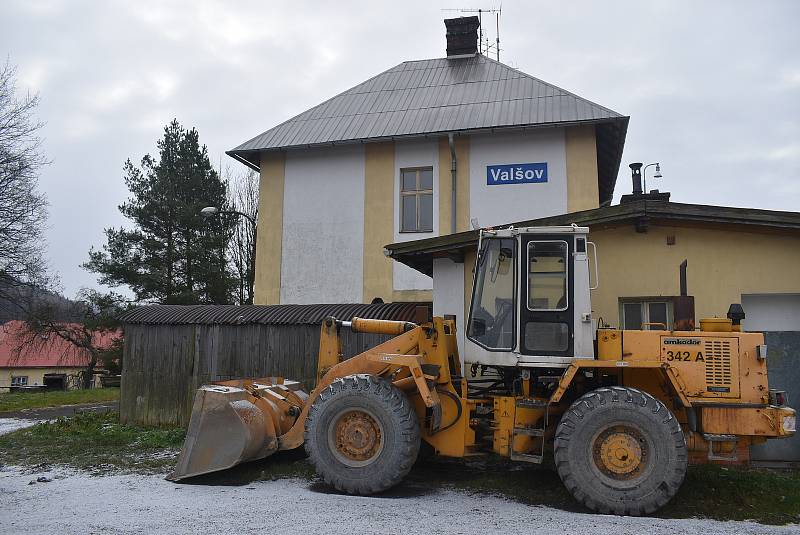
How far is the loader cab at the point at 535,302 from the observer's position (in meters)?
7.16

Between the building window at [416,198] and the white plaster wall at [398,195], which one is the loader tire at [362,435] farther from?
the building window at [416,198]

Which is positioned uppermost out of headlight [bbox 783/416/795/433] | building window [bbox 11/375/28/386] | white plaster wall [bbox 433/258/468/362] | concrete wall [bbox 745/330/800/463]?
white plaster wall [bbox 433/258/468/362]

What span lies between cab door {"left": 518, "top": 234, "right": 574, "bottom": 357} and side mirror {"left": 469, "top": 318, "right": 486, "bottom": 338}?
46 cm

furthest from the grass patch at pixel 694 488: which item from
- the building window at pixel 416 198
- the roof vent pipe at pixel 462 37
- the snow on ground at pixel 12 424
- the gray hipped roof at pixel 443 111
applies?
the roof vent pipe at pixel 462 37

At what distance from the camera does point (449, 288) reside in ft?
36.9

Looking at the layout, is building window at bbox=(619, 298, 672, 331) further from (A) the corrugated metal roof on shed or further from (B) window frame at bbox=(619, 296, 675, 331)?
A: (A) the corrugated metal roof on shed

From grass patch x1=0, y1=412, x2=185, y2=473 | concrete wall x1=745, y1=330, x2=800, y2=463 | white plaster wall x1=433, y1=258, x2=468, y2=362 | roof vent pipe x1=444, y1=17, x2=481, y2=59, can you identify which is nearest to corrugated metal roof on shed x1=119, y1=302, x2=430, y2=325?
white plaster wall x1=433, y1=258, x2=468, y2=362

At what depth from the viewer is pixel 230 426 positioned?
25.1ft

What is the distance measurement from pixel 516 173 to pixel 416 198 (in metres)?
2.73

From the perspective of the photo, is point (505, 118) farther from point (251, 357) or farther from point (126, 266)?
point (126, 266)

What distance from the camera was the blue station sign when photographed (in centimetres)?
1652

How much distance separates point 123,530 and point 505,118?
44.2 feet

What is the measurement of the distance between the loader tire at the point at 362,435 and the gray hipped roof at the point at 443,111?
1052 centimetres

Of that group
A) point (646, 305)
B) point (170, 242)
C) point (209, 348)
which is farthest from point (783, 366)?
point (170, 242)
